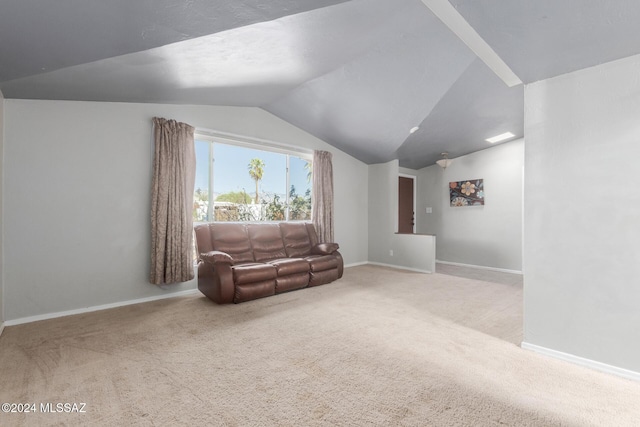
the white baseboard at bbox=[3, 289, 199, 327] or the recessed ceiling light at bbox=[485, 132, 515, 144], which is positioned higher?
the recessed ceiling light at bbox=[485, 132, 515, 144]

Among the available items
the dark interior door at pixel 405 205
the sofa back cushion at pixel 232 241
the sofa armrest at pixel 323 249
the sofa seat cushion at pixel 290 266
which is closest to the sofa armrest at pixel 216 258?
the sofa back cushion at pixel 232 241

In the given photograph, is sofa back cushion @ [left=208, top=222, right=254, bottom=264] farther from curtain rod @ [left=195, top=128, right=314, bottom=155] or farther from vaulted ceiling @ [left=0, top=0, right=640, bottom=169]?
vaulted ceiling @ [left=0, top=0, right=640, bottom=169]

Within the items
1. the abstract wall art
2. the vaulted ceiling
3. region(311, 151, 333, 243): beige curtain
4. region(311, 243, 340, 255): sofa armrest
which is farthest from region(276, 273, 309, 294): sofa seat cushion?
the abstract wall art

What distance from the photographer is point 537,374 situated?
6.71 feet

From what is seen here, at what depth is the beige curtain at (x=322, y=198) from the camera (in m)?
5.44

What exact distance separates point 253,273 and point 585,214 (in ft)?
10.7

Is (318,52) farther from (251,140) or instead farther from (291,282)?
(291,282)

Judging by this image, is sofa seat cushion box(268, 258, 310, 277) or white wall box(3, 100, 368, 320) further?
sofa seat cushion box(268, 258, 310, 277)

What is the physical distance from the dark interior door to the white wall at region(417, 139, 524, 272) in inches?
12.7

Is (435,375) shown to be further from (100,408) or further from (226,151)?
(226,151)

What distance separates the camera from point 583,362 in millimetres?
2176

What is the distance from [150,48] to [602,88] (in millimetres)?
3427

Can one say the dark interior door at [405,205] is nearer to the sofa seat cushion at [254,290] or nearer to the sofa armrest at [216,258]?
Answer: the sofa seat cushion at [254,290]

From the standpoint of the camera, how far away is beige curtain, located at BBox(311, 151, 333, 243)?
544cm
